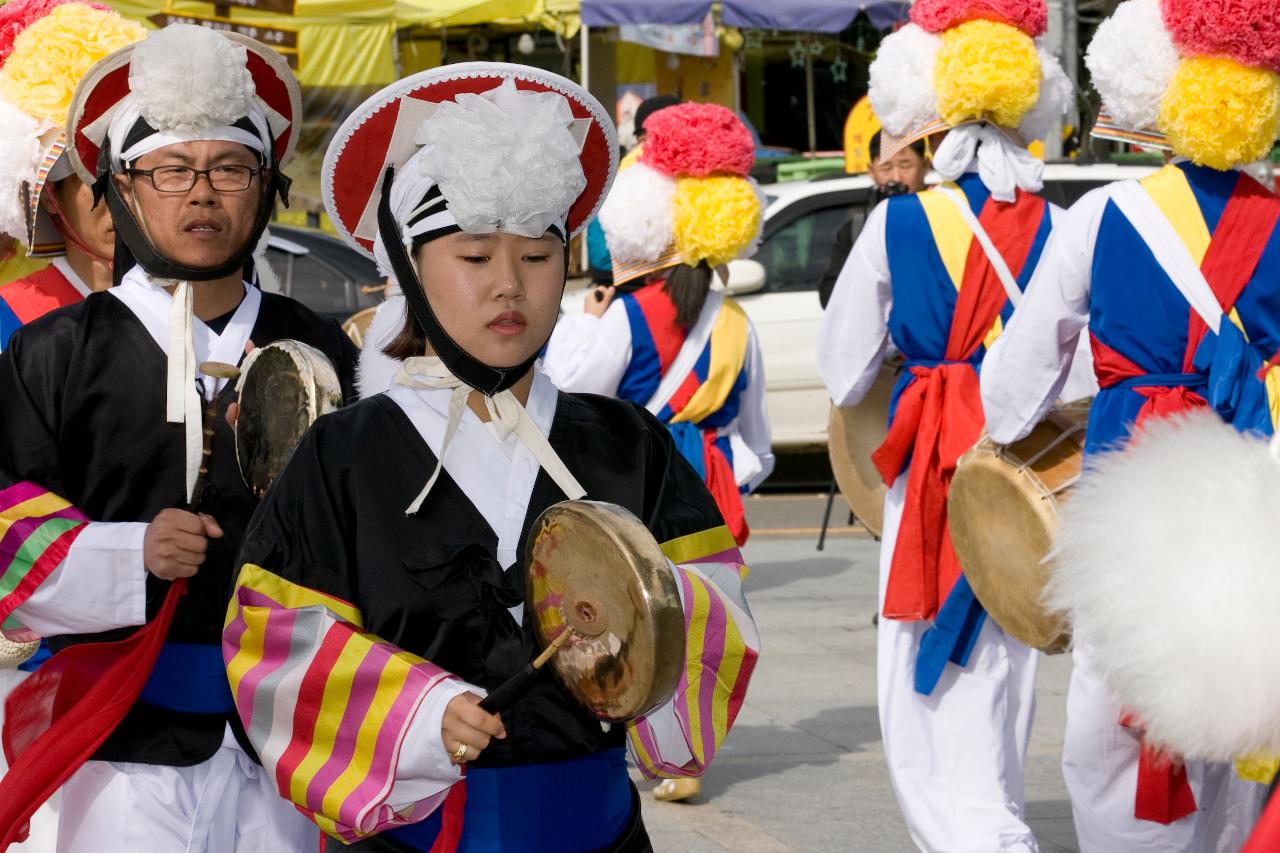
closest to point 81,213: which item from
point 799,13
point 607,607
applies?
point 607,607

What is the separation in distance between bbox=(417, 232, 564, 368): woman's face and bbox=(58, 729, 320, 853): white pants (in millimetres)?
1055

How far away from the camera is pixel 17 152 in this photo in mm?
3820

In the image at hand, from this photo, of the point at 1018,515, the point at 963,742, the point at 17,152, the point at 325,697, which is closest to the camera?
the point at 325,697

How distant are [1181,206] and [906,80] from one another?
1.51 metres

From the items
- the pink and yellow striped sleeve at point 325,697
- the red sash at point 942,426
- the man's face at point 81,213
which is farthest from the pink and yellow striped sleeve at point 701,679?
the red sash at point 942,426

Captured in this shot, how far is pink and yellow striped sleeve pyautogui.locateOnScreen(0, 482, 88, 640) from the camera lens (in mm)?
3131

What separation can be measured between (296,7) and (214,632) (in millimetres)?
11397

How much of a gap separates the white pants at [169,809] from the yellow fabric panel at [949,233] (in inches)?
102

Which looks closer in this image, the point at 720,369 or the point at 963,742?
the point at 963,742

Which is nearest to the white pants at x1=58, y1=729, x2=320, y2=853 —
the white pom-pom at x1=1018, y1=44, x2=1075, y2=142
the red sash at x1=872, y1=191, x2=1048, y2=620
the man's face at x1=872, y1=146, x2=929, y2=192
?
the red sash at x1=872, y1=191, x2=1048, y2=620

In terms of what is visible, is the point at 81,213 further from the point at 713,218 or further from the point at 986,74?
the point at 713,218

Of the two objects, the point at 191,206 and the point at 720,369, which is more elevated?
the point at 191,206

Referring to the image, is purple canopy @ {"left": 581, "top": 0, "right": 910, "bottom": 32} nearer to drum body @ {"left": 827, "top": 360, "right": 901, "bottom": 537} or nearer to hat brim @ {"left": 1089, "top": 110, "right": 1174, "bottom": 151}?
drum body @ {"left": 827, "top": 360, "right": 901, "bottom": 537}

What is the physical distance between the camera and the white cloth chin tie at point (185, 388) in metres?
3.23
